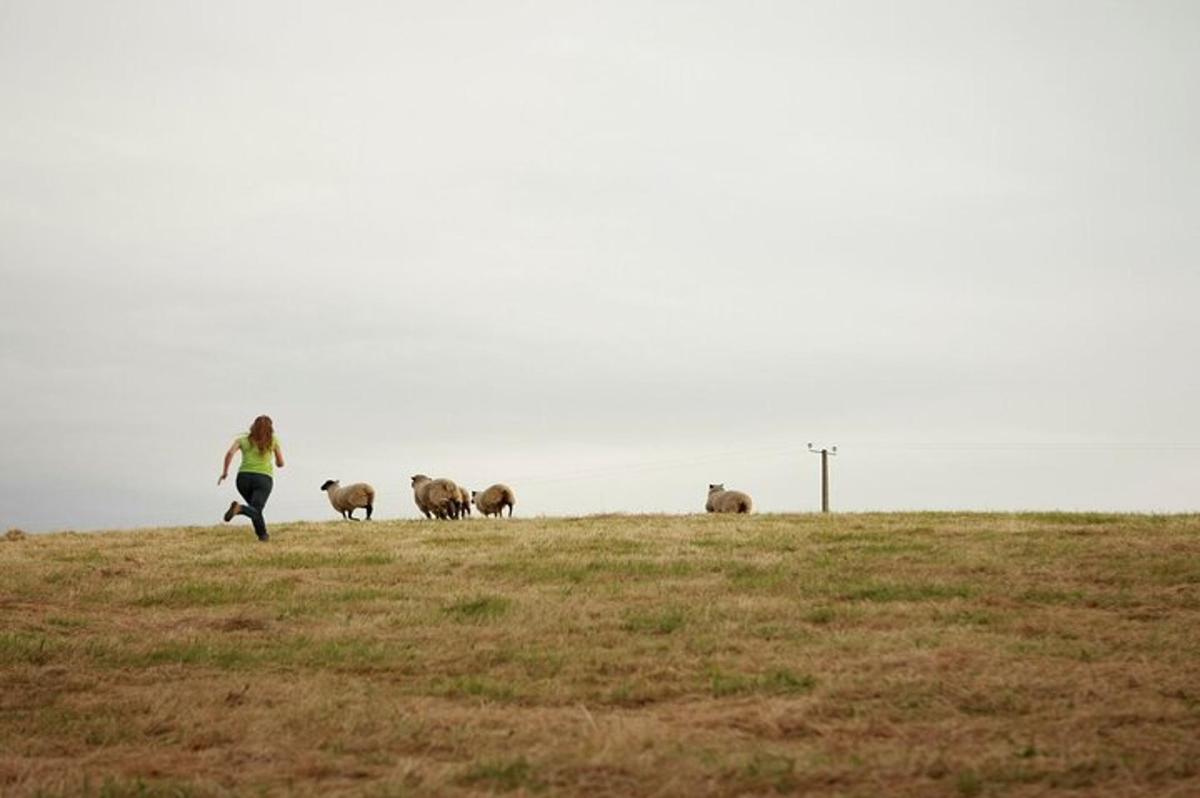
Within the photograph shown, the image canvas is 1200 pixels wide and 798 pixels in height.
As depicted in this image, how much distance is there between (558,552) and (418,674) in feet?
32.1

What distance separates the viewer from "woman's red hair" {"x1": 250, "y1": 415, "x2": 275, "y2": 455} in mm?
25359

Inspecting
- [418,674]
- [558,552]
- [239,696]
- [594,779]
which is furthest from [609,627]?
[558,552]

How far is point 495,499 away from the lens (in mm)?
41438

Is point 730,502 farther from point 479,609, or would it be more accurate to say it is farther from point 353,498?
point 479,609

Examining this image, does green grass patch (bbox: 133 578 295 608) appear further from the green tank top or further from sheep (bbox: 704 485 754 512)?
sheep (bbox: 704 485 754 512)

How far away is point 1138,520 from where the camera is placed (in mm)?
25938

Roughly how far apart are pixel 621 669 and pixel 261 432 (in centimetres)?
1553

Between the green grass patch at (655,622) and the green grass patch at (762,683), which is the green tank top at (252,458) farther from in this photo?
the green grass patch at (762,683)

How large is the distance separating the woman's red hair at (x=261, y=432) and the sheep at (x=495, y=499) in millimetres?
16296

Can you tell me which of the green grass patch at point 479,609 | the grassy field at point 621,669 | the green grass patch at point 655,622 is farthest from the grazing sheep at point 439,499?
the green grass patch at point 655,622

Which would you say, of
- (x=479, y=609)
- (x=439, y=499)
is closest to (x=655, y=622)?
(x=479, y=609)

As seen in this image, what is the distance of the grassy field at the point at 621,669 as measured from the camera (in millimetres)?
8305

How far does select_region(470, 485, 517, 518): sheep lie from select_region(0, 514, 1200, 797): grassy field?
1866cm

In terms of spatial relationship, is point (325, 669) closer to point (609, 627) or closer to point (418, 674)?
point (418, 674)
